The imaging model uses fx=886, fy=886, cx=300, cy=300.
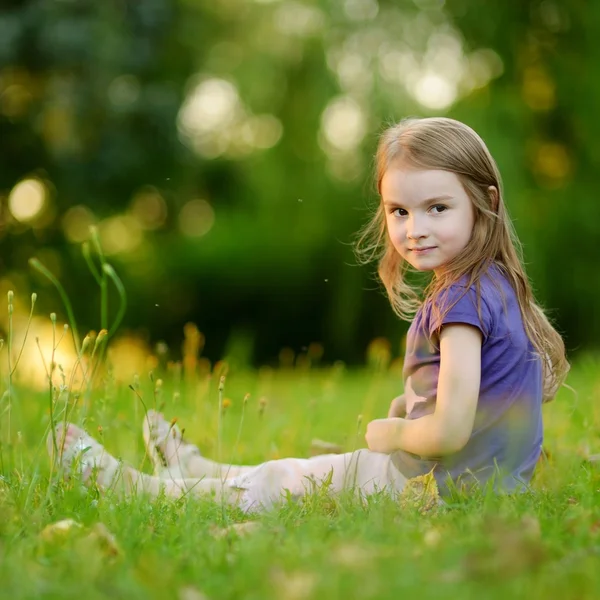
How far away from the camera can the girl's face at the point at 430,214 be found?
2.14 meters

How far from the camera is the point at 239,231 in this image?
11.8 metres

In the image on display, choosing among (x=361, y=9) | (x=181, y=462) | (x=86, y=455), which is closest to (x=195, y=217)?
(x=361, y=9)

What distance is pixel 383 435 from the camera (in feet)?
7.13

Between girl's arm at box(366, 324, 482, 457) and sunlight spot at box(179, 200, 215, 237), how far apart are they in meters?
10.9

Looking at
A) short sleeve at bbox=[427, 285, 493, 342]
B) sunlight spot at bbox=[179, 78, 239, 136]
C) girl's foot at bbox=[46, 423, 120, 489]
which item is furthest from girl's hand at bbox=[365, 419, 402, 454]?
sunlight spot at bbox=[179, 78, 239, 136]

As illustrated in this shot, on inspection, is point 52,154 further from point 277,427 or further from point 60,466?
point 60,466

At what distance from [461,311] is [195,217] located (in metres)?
11.4

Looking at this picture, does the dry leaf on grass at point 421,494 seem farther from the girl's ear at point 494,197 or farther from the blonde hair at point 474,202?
the girl's ear at point 494,197

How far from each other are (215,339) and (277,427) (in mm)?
9095

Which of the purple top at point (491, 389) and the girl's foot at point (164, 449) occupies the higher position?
the purple top at point (491, 389)

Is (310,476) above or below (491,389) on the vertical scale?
below

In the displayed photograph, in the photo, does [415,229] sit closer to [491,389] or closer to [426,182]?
[426,182]

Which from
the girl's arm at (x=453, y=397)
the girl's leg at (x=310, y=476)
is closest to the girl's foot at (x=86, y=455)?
the girl's leg at (x=310, y=476)

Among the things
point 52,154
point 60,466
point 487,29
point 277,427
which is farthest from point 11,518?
point 52,154
